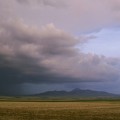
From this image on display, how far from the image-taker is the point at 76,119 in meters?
37.3

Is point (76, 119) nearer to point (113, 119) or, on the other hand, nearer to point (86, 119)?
point (86, 119)

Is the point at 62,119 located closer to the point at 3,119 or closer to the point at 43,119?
the point at 43,119

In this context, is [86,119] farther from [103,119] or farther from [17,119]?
[17,119]

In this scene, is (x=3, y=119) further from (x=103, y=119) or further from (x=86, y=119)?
(x=103, y=119)

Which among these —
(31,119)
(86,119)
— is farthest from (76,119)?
(31,119)

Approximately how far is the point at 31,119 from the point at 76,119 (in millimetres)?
6252

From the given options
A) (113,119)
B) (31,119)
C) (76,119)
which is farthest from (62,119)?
(113,119)

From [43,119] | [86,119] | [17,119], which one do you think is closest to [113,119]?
[86,119]

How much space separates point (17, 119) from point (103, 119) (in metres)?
12.0

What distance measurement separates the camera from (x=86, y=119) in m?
37.5

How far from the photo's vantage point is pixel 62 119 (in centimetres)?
3706

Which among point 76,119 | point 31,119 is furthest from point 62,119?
point 31,119

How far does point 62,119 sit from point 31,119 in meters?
4.28

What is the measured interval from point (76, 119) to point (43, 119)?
460 centimetres
